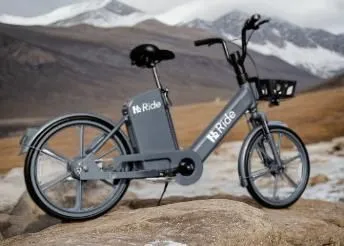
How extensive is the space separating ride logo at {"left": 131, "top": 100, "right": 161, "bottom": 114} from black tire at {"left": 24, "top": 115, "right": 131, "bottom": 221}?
108 mm

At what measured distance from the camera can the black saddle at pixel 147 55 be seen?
2.39 meters

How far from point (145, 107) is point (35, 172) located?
0.48 m

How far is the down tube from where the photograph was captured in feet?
8.11

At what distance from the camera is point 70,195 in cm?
296

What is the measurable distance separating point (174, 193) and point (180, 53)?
62.0 inches

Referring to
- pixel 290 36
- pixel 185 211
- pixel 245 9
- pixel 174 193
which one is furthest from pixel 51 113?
pixel 290 36

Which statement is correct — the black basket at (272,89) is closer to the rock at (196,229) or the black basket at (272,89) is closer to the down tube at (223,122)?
the down tube at (223,122)

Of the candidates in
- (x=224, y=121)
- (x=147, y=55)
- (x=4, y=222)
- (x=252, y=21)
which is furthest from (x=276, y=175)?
(x=4, y=222)

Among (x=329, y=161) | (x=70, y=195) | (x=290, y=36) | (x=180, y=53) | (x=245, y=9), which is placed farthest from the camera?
(x=290, y=36)

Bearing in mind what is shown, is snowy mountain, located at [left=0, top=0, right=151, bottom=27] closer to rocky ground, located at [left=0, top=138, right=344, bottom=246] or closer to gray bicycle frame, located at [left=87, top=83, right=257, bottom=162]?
rocky ground, located at [left=0, top=138, right=344, bottom=246]

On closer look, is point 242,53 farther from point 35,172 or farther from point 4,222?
point 4,222

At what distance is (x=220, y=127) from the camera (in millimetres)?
2502

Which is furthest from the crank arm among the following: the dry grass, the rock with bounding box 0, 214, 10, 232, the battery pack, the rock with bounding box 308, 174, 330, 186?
the rock with bounding box 308, 174, 330, 186

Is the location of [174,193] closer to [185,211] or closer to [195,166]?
[195,166]
